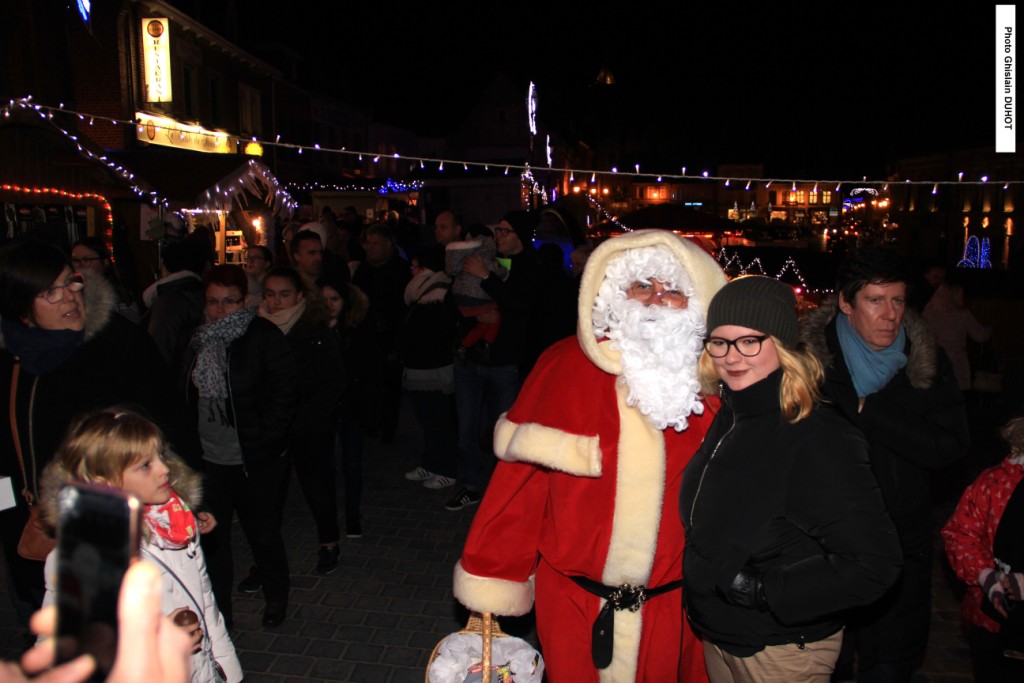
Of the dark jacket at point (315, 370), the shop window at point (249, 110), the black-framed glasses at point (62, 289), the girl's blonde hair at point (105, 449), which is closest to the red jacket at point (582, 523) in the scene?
the girl's blonde hair at point (105, 449)

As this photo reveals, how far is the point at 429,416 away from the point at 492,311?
1.26 meters

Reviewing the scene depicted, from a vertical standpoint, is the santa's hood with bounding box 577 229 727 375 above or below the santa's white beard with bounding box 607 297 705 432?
above

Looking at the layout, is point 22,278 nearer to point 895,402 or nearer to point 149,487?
point 149,487

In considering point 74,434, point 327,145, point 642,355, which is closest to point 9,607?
point 74,434

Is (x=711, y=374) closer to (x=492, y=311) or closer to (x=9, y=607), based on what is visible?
(x=492, y=311)

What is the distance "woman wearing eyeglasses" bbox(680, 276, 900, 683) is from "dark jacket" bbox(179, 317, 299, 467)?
106 inches

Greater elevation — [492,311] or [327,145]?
[327,145]

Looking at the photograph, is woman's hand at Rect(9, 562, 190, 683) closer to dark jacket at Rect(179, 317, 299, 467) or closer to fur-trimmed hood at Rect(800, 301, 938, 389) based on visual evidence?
fur-trimmed hood at Rect(800, 301, 938, 389)

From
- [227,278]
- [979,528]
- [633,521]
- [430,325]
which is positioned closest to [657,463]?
[633,521]

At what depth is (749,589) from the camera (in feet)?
6.95

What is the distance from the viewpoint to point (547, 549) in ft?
9.24

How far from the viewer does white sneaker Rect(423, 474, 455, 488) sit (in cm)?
686

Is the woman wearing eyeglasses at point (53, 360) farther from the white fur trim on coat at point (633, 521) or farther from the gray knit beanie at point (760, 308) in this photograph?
the gray knit beanie at point (760, 308)

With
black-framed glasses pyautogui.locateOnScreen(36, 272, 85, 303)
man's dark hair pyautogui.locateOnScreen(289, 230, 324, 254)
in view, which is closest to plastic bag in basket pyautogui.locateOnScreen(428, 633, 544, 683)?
black-framed glasses pyautogui.locateOnScreen(36, 272, 85, 303)
